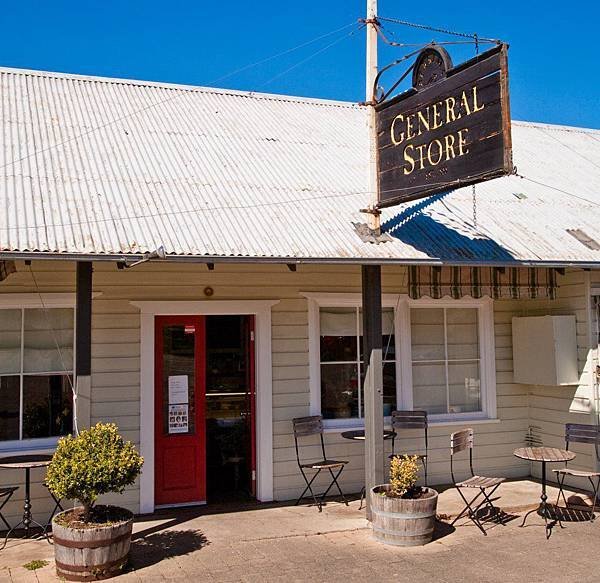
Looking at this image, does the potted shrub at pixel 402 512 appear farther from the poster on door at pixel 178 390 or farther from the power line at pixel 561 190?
the power line at pixel 561 190

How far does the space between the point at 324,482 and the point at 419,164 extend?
400cm

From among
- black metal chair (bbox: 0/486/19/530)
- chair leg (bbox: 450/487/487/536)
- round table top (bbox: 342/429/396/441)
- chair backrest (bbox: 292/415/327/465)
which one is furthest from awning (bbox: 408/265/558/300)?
black metal chair (bbox: 0/486/19/530)

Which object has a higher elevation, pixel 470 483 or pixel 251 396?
pixel 251 396

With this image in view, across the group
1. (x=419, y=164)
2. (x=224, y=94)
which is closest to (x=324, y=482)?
(x=419, y=164)

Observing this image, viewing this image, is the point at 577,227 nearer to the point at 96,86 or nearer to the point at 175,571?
the point at 175,571

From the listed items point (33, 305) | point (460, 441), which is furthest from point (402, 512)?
point (33, 305)

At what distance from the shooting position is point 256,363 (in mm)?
8234

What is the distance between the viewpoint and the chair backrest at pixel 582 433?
7660 millimetres

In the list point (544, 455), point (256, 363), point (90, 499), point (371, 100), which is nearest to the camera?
point (90, 499)

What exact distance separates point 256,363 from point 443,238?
103 inches

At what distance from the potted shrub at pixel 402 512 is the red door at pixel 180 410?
2.35 m

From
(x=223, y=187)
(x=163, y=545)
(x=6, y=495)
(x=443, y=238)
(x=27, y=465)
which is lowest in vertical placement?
(x=163, y=545)

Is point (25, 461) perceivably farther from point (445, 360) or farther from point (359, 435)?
point (445, 360)

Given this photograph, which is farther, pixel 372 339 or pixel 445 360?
pixel 445 360
